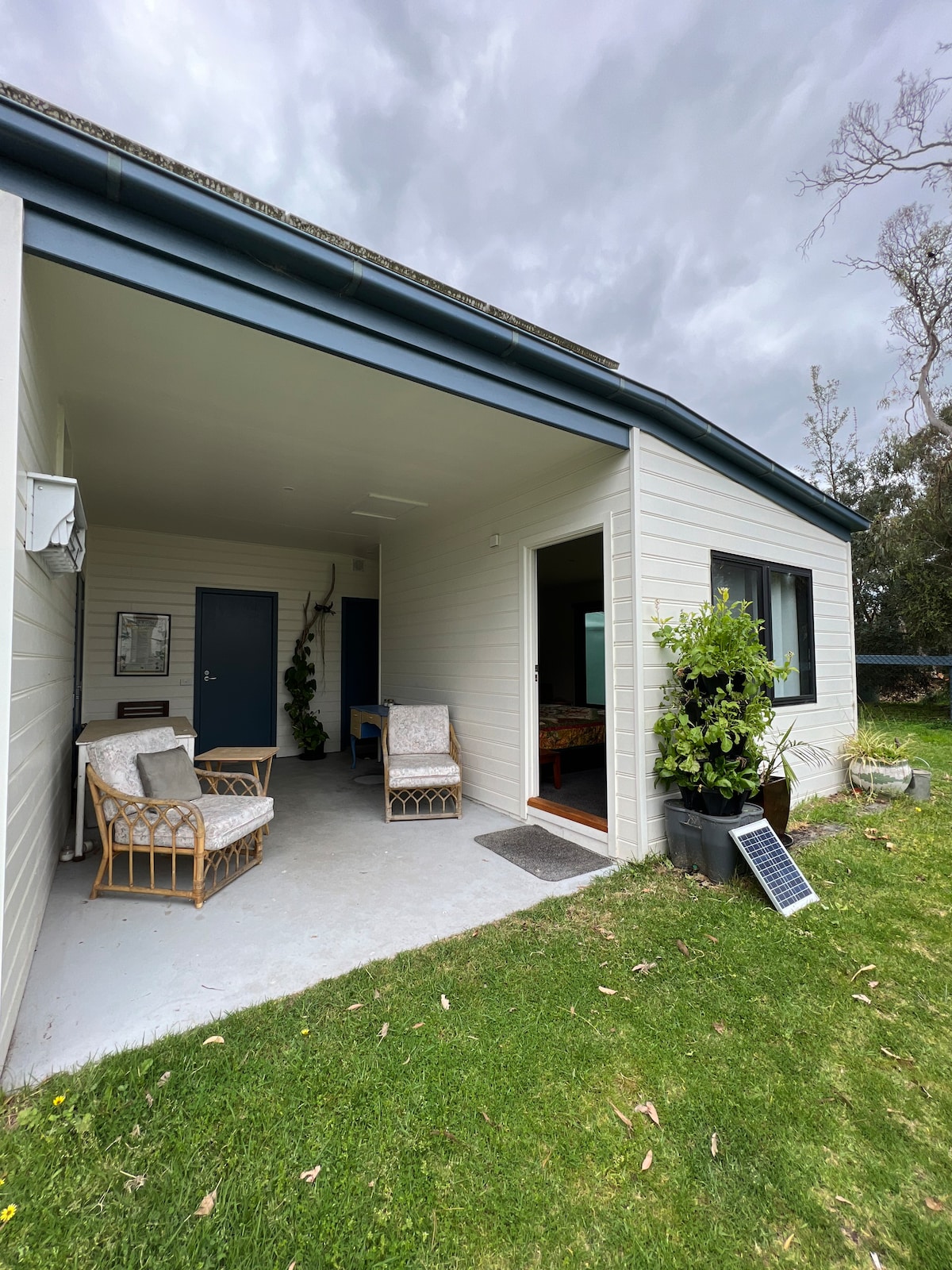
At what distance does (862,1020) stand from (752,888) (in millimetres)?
1057

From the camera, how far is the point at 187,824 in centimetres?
299

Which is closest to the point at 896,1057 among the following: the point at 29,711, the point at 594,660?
the point at 29,711

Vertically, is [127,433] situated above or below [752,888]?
above

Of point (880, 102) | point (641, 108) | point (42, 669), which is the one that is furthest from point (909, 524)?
point (42, 669)

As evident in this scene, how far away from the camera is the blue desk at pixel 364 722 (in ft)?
20.0

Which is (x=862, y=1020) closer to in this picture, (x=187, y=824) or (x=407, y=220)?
(x=187, y=824)

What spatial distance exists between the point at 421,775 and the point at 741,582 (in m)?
3.08

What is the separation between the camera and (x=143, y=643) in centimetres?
637

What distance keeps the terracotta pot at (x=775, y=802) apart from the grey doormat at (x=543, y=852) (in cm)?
109

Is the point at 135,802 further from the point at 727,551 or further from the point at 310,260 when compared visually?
the point at 727,551

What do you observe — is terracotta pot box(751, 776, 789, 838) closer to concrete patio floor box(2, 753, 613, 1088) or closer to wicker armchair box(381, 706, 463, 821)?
concrete patio floor box(2, 753, 613, 1088)

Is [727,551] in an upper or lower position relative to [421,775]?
upper

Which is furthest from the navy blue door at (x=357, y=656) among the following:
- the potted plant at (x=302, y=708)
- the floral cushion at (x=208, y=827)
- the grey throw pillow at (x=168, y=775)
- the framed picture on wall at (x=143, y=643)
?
the floral cushion at (x=208, y=827)

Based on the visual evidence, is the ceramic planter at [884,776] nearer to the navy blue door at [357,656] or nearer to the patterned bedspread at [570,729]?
the patterned bedspread at [570,729]
